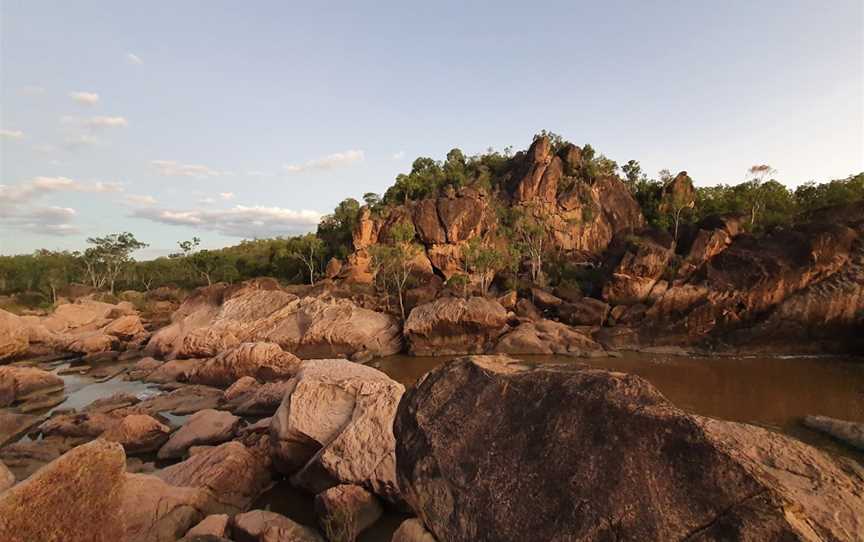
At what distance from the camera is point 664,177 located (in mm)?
59938

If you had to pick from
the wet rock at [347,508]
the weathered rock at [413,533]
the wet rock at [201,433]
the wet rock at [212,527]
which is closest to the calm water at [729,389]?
the wet rock at [347,508]

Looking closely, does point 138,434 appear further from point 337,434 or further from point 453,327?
point 453,327

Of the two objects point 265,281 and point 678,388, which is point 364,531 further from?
point 265,281

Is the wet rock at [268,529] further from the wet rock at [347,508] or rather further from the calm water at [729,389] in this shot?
the calm water at [729,389]

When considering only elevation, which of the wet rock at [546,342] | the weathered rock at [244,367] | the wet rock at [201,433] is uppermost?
the wet rock at [201,433]

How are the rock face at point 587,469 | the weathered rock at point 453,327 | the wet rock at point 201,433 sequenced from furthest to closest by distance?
the weathered rock at point 453,327, the wet rock at point 201,433, the rock face at point 587,469

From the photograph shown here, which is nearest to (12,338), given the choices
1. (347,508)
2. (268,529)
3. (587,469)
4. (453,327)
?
(453,327)

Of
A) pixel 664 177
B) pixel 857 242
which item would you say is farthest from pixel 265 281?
pixel 664 177

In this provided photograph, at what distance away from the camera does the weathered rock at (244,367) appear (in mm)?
18641

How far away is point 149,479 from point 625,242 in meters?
39.7

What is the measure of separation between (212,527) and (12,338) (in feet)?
80.5

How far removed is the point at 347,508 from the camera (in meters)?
7.44

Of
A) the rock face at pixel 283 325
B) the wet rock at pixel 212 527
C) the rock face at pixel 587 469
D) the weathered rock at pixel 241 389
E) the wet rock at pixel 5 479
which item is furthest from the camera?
the rock face at pixel 283 325

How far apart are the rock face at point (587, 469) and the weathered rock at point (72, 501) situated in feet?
14.5
